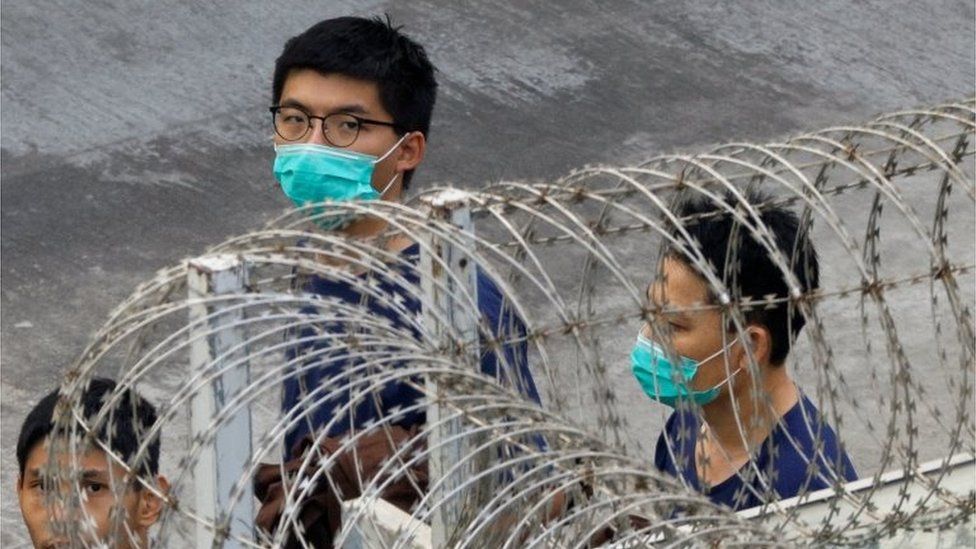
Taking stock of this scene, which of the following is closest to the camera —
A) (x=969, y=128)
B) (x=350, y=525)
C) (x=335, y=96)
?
(x=350, y=525)

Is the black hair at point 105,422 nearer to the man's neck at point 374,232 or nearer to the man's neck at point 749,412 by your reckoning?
the man's neck at point 374,232

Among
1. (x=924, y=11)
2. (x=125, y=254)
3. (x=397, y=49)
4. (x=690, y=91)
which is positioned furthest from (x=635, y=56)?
(x=397, y=49)

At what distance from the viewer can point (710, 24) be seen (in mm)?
9969

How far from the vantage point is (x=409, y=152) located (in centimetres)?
407

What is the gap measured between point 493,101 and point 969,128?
5.33 meters

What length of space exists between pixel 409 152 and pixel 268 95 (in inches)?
196

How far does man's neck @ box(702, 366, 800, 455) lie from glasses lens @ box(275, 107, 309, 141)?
38.0 inches

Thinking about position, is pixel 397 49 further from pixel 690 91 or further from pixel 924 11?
pixel 924 11

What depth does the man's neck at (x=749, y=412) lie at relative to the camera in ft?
12.1

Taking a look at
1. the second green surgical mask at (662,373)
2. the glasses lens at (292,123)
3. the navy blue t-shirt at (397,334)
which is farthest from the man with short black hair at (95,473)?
the second green surgical mask at (662,373)

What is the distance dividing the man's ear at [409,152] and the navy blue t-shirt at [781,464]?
74 cm

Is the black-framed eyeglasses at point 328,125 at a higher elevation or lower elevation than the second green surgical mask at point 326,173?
higher

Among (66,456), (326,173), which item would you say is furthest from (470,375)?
(326,173)

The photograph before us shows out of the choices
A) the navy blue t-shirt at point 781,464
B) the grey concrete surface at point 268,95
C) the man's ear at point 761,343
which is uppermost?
the man's ear at point 761,343
